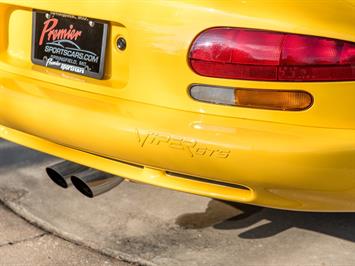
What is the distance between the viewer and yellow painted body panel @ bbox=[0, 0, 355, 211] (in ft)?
7.86

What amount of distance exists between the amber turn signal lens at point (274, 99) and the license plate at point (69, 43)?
2.17 ft

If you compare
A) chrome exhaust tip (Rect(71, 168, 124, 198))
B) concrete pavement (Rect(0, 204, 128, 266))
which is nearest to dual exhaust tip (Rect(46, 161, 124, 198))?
chrome exhaust tip (Rect(71, 168, 124, 198))

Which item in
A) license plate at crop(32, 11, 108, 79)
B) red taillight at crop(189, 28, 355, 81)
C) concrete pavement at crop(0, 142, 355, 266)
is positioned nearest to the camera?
red taillight at crop(189, 28, 355, 81)

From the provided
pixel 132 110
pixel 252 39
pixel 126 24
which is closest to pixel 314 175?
pixel 252 39

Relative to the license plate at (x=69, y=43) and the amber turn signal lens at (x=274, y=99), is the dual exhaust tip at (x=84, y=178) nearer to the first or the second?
the license plate at (x=69, y=43)

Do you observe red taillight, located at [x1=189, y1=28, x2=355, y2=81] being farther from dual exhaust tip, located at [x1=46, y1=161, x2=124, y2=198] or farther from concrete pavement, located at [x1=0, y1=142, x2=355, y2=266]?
concrete pavement, located at [x1=0, y1=142, x2=355, y2=266]

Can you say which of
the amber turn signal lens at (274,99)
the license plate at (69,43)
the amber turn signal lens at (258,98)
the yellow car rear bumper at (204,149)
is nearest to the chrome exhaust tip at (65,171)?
the yellow car rear bumper at (204,149)

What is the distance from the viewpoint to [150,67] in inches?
102

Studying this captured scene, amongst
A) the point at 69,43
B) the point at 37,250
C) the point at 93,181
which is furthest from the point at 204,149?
the point at 37,250

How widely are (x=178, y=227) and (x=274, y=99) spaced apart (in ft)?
3.72

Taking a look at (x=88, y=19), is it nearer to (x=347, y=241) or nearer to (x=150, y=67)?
(x=150, y=67)

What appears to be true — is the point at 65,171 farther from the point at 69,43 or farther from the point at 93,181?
the point at 69,43

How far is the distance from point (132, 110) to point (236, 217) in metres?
1.11

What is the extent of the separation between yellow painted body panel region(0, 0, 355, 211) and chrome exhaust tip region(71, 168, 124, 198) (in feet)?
0.42
